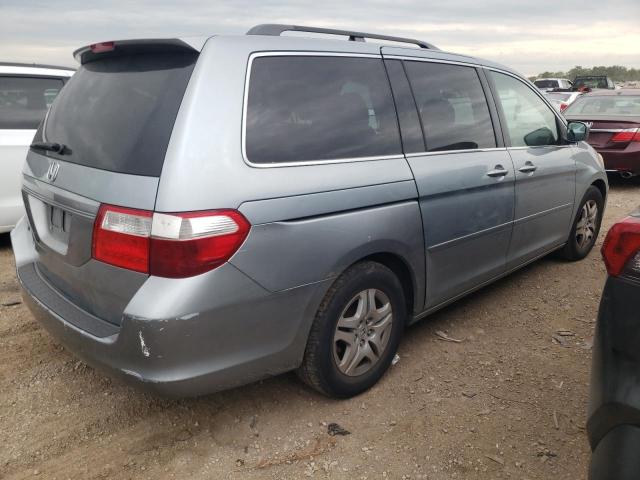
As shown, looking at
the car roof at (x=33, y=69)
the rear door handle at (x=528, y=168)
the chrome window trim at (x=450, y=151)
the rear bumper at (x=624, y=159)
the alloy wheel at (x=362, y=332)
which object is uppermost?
the chrome window trim at (x=450, y=151)

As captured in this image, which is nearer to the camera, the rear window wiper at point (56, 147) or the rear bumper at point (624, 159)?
the rear window wiper at point (56, 147)

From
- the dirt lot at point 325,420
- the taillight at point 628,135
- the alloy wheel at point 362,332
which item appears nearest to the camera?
the dirt lot at point 325,420

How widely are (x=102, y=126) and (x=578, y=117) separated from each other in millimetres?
8016

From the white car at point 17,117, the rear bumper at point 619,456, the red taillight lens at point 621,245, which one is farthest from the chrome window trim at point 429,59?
the white car at point 17,117

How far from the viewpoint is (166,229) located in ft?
6.55

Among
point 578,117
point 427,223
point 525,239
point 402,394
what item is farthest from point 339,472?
point 578,117

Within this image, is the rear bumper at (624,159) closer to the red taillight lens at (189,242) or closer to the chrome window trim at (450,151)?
the chrome window trim at (450,151)

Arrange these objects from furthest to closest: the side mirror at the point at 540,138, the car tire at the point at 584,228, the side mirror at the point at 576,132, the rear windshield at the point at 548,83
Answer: the rear windshield at the point at 548,83 < the car tire at the point at 584,228 < the side mirror at the point at 576,132 < the side mirror at the point at 540,138

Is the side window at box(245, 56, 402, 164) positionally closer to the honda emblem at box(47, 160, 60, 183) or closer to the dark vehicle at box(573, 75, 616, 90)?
the honda emblem at box(47, 160, 60, 183)

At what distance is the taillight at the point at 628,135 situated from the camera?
25.5ft

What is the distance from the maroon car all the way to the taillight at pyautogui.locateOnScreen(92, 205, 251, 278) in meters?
7.46

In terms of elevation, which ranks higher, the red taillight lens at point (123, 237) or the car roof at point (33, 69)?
the car roof at point (33, 69)

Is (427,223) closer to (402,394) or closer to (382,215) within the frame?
(382,215)

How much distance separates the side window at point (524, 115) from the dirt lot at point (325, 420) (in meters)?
1.41
